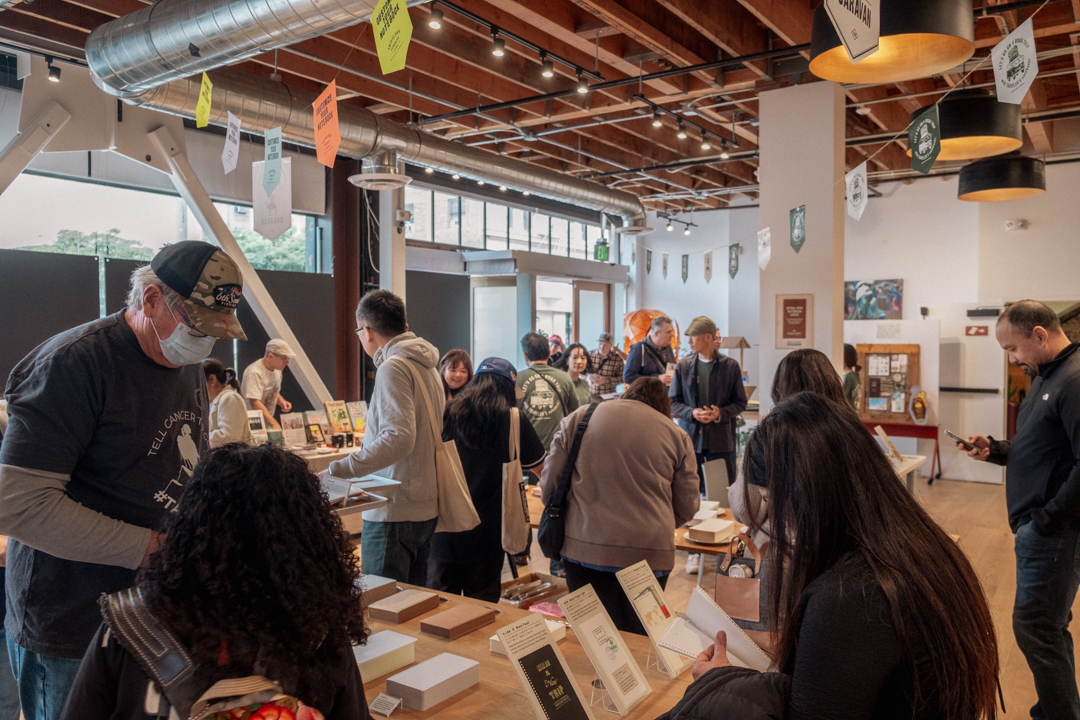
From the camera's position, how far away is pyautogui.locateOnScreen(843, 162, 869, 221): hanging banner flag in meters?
5.23

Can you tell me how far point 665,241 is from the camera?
1408 cm

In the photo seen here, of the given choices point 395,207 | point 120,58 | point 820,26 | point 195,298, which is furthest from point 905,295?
point 195,298

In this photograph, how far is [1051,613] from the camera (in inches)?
117

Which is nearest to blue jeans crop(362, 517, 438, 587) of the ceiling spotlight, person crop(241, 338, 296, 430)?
the ceiling spotlight

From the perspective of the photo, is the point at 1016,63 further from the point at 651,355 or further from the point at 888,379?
the point at 888,379

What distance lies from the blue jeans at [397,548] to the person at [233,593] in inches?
77.7

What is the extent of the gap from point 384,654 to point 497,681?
30cm

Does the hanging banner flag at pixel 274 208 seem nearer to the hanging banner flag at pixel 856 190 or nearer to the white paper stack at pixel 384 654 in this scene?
the white paper stack at pixel 384 654

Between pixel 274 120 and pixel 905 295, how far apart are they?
8.99m

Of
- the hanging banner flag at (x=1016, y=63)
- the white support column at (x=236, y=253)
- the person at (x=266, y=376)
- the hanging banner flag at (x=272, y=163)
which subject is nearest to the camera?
the hanging banner flag at (x=1016, y=63)

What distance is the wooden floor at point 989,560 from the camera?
149 inches

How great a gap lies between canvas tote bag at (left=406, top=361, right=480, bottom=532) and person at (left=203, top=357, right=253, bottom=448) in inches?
83.4

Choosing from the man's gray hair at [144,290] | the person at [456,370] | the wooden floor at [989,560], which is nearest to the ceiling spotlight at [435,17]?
the person at [456,370]

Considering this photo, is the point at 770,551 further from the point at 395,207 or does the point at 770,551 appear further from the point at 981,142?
the point at 395,207
